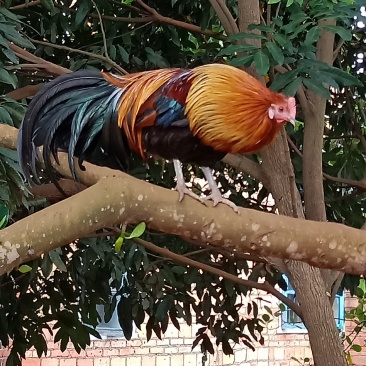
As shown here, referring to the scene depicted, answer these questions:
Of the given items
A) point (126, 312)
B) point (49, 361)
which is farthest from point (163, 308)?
point (49, 361)

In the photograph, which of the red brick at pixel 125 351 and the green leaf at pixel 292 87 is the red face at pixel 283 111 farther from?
the red brick at pixel 125 351

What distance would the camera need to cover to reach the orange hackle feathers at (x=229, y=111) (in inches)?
49.0

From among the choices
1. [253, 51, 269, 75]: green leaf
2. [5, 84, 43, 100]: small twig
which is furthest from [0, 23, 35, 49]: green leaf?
[253, 51, 269, 75]: green leaf

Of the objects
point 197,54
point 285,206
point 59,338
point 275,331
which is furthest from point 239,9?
point 275,331

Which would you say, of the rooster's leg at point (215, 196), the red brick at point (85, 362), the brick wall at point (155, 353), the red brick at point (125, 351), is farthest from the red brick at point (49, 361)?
the rooster's leg at point (215, 196)

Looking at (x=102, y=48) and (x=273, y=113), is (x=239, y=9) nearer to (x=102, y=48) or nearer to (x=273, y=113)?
(x=102, y=48)

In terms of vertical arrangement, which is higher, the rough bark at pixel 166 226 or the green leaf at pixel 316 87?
the green leaf at pixel 316 87

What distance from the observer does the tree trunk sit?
71.6 inches

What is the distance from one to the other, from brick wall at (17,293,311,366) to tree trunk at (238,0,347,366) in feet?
4.95

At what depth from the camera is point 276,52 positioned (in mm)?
1459

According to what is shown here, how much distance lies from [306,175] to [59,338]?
98 cm

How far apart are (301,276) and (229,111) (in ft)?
2.42

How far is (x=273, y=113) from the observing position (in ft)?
4.17

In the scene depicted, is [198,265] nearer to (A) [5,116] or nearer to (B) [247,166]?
(B) [247,166]
